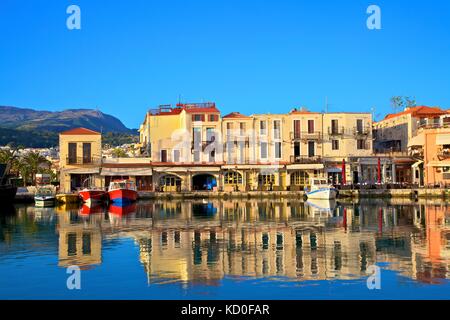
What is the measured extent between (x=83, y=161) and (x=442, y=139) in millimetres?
37683

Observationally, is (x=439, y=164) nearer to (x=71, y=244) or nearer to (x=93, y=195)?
(x=93, y=195)

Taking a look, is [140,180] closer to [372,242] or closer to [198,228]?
[198,228]

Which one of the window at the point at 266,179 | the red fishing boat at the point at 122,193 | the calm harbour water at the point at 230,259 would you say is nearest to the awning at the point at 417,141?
the window at the point at 266,179

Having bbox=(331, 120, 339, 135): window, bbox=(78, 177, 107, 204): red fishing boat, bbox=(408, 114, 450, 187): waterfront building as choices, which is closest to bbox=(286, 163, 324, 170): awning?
bbox=(331, 120, 339, 135): window

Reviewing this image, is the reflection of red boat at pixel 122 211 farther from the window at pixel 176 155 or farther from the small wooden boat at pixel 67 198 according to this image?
the window at pixel 176 155

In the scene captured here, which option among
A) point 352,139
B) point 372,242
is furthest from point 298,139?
point 372,242

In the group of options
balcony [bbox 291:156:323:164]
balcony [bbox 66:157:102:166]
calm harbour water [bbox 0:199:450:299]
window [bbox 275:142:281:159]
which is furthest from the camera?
window [bbox 275:142:281:159]

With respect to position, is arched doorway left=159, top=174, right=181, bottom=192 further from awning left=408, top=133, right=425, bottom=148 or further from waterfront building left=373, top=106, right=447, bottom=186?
awning left=408, top=133, right=425, bottom=148

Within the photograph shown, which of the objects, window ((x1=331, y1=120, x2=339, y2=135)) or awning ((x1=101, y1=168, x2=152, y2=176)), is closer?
awning ((x1=101, y1=168, x2=152, y2=176))

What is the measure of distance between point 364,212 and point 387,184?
79.5ft

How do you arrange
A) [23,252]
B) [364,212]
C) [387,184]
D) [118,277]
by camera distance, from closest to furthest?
1. [118,277]
2. [23,252]
3. [364,212]
4. [387,184]

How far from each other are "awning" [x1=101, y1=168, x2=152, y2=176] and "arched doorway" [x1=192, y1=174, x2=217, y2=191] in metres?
6.06

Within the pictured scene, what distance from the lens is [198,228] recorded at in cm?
2912

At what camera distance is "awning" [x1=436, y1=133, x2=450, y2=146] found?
5968 cm
